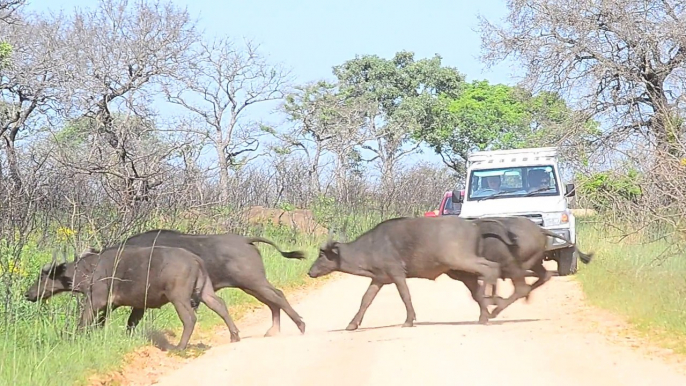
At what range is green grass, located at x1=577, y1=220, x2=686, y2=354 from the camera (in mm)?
10570

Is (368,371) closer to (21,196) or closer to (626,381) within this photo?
(626,381)

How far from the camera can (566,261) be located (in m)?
17.8

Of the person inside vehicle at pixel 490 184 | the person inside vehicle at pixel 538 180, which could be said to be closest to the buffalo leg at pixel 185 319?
the person inside vehicle at pixel 490 184

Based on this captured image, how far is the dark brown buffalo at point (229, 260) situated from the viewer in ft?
37.4

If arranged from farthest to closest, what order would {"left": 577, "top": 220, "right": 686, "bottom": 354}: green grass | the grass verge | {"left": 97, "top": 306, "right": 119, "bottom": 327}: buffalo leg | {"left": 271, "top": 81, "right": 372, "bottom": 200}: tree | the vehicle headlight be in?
{"left": 271, "top": 81, "right": 372, "bottom": 200}: tree, the vehicle headlight, {"left": 577, "top": 220, "right": 686, "bottom": 354}: green grass, {"left": 97, "top": 306, "right": 119, "bottom": 327}: buffalo leg, the grass verge

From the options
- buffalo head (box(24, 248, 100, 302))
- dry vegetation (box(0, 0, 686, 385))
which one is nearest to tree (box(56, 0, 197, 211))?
dry vegetation (box(0, 0, 686, 385))

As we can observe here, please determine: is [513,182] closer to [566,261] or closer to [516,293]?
[566,261]

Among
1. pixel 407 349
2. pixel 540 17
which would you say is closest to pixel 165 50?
pixel 540 17

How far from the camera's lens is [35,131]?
95.3 ft

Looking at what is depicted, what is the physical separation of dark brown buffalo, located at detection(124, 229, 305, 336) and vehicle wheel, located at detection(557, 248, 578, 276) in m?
7.54

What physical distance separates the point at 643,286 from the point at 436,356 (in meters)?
5.19

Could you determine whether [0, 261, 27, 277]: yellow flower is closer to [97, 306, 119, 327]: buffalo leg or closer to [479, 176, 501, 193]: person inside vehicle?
[97, 306, 119, 327]: buffalo leg

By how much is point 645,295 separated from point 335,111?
3396 cm

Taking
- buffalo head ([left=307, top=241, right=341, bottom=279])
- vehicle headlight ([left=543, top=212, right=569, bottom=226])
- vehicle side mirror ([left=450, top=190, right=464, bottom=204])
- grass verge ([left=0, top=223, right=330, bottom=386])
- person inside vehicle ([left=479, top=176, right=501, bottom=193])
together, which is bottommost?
grass verge ([left=0, top=223, right=330, bottom=386])
